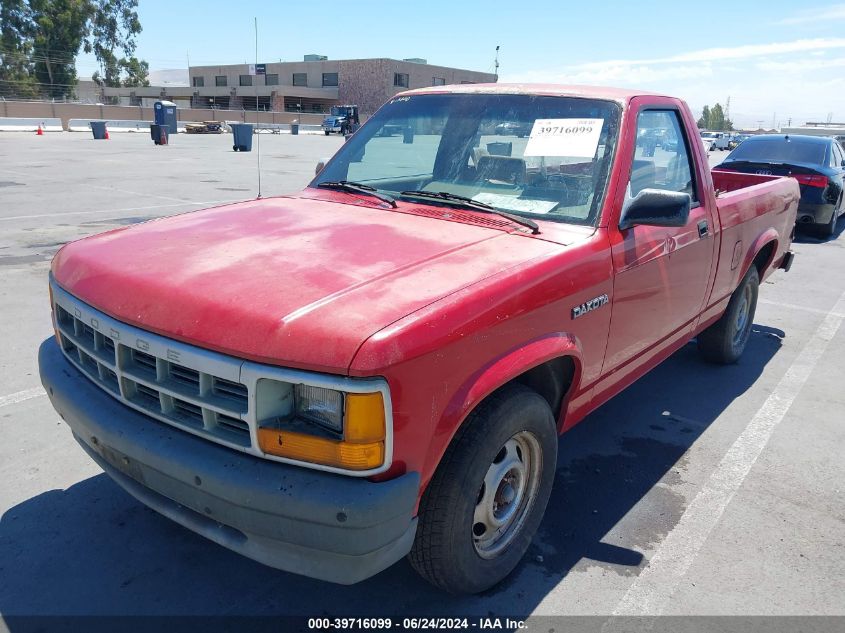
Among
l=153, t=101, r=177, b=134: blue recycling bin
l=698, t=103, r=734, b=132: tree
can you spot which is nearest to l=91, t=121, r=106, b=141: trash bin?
l=153, t=101, r=177, b=134: blue recycling bin

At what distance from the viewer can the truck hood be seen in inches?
78.9

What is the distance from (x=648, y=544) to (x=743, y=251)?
2.56m

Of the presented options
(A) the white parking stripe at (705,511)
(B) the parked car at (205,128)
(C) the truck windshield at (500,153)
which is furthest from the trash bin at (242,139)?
(A) the white parking stripe at (705,511)

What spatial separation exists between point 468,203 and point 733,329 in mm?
3033

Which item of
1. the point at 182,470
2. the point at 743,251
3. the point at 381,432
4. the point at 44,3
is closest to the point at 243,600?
the point at 182,470

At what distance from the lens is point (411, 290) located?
87.6 inches

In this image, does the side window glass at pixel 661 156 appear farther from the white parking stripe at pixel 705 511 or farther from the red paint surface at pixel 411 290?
the white parking stripe at pixel 705 511

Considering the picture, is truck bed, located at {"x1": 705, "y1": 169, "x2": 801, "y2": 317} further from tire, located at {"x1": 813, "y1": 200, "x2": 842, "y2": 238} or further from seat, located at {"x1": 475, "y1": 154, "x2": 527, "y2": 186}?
tire, located at {"x1": 813, "y1": 200, "x2": 842, "y2": 238}

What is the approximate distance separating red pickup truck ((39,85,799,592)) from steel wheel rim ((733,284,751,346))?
162cm

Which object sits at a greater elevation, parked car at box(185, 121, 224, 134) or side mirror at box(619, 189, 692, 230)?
parked car at box(185, 121, 224, 134)

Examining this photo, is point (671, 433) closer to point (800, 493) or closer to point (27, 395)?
point (800, 493)

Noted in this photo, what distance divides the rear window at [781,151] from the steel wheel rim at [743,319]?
21.0 ft

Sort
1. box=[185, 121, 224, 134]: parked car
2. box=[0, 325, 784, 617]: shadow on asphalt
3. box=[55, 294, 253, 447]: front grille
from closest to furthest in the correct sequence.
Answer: box=[55, 294, 253, 447]: front grille
box=[0, 325, 784, 617]: shadow on asphalt
box=[185, 121, 224, 134]: parked car

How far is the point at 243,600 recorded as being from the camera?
8.49 feet
